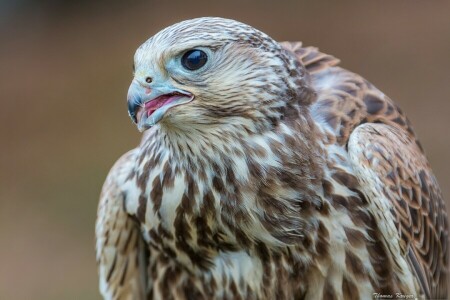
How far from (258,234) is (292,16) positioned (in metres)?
7.05

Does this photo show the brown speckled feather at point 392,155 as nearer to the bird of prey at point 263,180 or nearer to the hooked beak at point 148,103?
the bird of prey at point 263,180

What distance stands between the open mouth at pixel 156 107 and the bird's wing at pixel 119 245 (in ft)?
2.51

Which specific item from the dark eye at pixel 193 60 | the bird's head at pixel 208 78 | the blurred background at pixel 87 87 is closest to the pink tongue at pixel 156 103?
the bird's head at pixel 208 78

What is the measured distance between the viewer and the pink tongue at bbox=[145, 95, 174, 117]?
3.54m

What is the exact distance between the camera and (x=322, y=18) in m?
10.6

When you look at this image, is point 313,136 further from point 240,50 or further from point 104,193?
point 104,193

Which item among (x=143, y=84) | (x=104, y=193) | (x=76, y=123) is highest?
(x=143, y=84)

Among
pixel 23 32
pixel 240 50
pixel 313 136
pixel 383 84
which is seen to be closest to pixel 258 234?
pixel 313 136

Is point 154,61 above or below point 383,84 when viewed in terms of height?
above

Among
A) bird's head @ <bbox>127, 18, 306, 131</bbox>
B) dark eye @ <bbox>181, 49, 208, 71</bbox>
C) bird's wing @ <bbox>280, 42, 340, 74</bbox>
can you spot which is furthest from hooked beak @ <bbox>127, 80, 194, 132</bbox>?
bird's wing @ <bbox>280, 42, 340, 74</bbox>

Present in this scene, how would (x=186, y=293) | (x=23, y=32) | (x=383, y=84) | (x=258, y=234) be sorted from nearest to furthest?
(x=258, y=234) < (x=186, y=293) < (x=383, y=84) < (x=23, y=32)

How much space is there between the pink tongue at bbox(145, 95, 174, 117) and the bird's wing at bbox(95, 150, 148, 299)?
766mm

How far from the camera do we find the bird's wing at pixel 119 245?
171 inches

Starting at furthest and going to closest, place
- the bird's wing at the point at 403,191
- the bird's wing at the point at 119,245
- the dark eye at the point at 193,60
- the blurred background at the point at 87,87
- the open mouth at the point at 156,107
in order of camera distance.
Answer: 1. the blurred background at the point at 87,87
2. the bird's wing at the point at 119,245
3. the bird's wing at the point at 403,191
4. the dark eye at the point at 193,60
5. the open mouth at the point at 156,107
